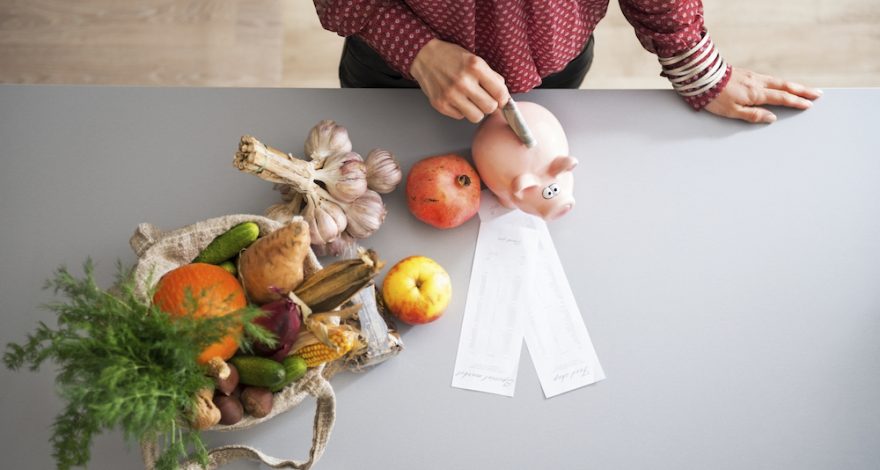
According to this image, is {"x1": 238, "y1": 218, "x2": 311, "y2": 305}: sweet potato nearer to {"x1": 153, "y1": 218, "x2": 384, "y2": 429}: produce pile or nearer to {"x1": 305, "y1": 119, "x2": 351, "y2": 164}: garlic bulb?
{"x1": 153, "y1": 218, "x2": 384, "y2": 429}: produce pile

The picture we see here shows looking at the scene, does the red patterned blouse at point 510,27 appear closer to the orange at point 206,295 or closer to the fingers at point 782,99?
the fingers at point 782,99

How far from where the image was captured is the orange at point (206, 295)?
0.61 meters

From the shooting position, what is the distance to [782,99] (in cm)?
89

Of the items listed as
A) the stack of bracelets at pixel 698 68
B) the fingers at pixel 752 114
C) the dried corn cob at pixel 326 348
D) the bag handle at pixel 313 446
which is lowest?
the bag handle at pixel 313 446

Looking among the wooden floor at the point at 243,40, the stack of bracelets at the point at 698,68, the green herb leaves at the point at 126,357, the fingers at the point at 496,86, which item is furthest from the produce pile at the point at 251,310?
the wooden floor at the point at 243,40

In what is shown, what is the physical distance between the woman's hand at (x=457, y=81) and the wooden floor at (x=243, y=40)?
864 mm

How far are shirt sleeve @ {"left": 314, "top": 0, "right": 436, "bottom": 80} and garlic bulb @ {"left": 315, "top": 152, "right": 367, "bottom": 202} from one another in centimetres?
15

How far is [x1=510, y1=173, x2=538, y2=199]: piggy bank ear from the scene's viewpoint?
762 millimetres

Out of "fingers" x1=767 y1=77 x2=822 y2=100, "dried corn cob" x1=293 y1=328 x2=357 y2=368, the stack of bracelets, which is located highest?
the stack of bracelets

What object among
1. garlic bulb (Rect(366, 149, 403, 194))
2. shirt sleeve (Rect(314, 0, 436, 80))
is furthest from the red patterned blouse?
garlic bulb (Rect(366, 149, 403, 194))

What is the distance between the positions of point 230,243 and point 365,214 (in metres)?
0.17

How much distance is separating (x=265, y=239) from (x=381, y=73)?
0.43 m

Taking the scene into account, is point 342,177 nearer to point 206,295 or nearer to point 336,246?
point 336,246

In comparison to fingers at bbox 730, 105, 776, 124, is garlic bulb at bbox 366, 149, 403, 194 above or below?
below
